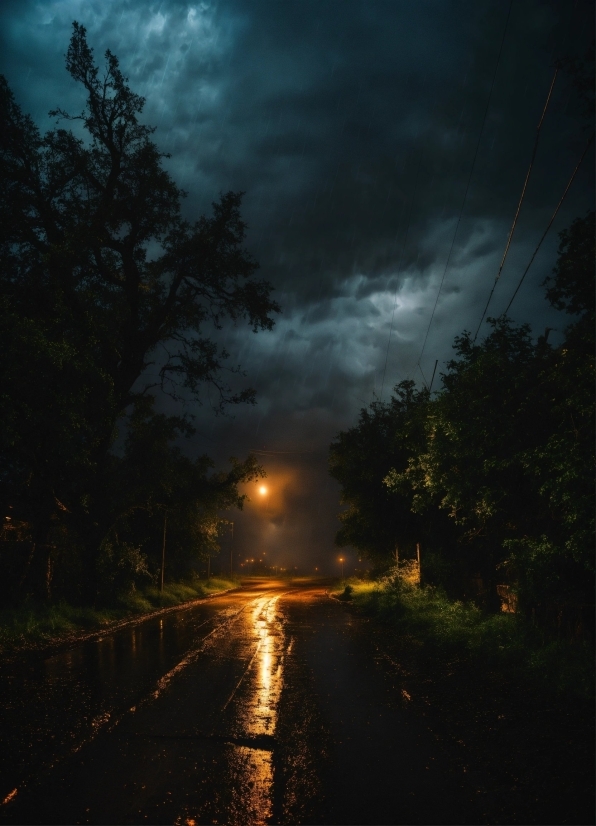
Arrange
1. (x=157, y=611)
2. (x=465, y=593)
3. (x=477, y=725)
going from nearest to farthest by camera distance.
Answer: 1. (x=477, y=725)
2. (x=465, y=593)
3. (x=157, y=611)

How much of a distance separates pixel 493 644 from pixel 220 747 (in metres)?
7.79

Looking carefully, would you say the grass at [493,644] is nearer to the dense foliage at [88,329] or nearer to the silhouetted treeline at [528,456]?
the silhouetted treeline at [528,456]

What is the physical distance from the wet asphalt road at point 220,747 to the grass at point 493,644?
2234 mm

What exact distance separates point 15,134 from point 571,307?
17559mm

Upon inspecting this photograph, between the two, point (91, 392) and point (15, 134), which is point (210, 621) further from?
point (15, 134)

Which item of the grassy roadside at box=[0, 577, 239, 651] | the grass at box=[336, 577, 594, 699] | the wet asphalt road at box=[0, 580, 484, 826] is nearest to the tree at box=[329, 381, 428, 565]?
the grass at box=[336, 577, 594, 699]

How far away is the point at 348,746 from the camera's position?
19.3ft

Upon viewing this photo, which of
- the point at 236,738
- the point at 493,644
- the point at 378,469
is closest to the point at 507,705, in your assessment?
the point at 236,738

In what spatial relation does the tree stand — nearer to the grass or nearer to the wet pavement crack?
the grass

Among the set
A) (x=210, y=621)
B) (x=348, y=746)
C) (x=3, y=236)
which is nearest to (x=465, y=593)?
(x=210, y=621)

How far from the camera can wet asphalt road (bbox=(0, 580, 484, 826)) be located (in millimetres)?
4387

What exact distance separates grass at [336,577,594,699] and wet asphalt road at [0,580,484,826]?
2.23 meters

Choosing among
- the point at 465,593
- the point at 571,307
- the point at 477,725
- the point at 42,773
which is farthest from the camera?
the point at 465,593

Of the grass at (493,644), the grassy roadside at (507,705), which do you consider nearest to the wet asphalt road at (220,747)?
the grassy roadside at (507,705)
